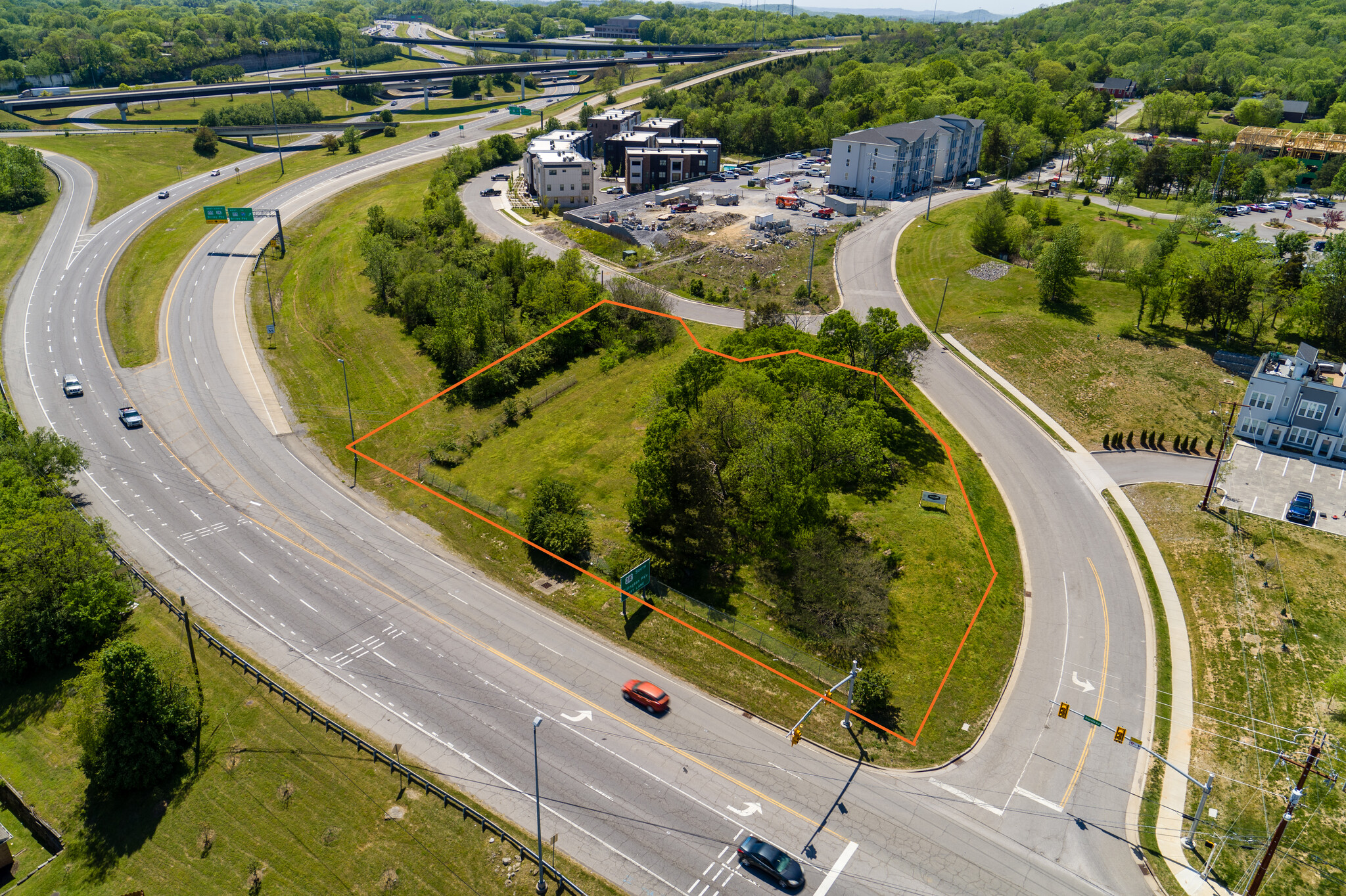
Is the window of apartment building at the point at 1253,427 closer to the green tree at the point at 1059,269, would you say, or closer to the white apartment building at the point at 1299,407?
the white apartment building at the point at 1299,407

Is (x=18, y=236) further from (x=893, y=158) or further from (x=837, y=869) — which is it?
(x=837, y=869)

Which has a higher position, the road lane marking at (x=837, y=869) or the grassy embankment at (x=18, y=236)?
the grassy embankment at (x=18, y=236)

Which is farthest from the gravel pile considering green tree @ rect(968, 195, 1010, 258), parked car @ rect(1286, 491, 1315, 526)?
parked car @ rect(1286, 491, 1315, 526)

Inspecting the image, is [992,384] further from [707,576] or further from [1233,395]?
[707,576]

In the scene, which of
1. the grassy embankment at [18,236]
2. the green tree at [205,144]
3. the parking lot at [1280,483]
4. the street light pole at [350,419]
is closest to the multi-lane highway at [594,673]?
the street light pole at [350,419]

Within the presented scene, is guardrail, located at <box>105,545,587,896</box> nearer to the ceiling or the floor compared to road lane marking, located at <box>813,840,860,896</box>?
nearer to the floor

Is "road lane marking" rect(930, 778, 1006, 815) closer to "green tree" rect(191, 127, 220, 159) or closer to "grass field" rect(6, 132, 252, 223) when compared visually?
"grass field" rect(6, 132, 252, 223)

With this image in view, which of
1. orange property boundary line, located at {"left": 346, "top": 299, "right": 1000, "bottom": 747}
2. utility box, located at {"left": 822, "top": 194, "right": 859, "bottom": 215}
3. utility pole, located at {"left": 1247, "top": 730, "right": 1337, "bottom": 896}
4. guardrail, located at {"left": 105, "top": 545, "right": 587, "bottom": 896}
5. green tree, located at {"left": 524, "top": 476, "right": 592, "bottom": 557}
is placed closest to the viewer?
utility pole, located at {"left": 1247, "top": 730, "right": 1337, "bottom": 896}
